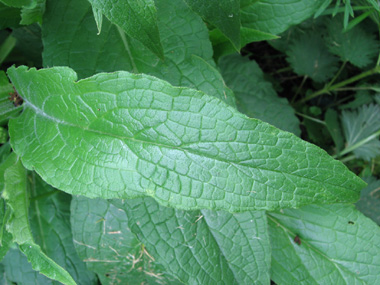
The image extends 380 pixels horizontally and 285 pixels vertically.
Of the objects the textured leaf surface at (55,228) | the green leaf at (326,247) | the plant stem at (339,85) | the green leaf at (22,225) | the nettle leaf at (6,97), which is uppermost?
the plant stem at (339,85)

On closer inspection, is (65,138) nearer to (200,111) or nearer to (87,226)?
(200,111)

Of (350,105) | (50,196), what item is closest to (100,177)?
(50,196)

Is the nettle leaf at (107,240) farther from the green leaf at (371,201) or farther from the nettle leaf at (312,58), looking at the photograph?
the nettle leaf at (312,58)

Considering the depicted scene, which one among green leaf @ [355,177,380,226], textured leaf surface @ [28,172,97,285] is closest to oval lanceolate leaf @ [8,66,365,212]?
textured leaf surface @ [28,172,97,285]

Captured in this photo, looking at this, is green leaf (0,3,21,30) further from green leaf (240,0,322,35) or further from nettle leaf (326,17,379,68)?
nettle leaf (326,17,379,68)

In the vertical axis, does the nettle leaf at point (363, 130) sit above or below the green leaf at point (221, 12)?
below

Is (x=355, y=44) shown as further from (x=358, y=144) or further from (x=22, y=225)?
(x=22, y=225)

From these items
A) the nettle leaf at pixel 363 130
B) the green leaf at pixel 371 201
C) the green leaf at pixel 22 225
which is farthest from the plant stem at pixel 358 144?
the green leaf at pixel 22 225
